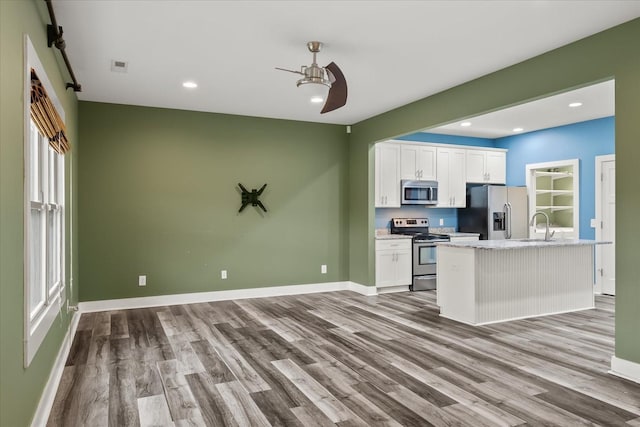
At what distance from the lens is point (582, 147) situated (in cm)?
672

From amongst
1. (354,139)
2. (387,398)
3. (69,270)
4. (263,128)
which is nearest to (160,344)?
(69,270)

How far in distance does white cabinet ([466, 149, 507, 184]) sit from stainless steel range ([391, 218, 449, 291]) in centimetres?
139

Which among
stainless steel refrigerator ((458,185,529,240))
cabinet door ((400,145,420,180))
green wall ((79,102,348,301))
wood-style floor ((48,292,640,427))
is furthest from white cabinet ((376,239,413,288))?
stainless steel refrigerator ((458,185,529,240))

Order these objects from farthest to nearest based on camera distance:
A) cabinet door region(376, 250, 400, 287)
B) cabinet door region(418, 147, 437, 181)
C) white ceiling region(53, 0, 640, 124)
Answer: cabinet door region(418, 147, 437, 181) < cabinet door region(376, 250, 400, 287) < white ceiling region(53, 0, 640, 124)

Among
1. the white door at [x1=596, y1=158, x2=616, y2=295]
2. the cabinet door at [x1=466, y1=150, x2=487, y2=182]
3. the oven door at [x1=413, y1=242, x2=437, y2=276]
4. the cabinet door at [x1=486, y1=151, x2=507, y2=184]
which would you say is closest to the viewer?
the white door at [x1=596, y1=158, x2=616, y2=295]

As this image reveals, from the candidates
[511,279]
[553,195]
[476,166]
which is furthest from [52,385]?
[553,195]

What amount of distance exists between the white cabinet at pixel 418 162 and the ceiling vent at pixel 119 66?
4323mm

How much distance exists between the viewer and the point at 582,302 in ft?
17.9

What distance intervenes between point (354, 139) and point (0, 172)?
5.48 meters

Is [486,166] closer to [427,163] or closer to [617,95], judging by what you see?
[427,163]

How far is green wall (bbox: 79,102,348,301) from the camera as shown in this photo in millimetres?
5395

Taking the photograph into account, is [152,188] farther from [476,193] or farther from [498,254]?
[476,193]

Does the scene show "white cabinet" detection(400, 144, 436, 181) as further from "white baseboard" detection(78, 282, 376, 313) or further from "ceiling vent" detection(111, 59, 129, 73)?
"ceiling vent" detection(111, 59, 129, 73)

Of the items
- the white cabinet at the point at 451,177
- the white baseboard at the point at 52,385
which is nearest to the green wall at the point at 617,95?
the white cabinet at the point at 451,177
